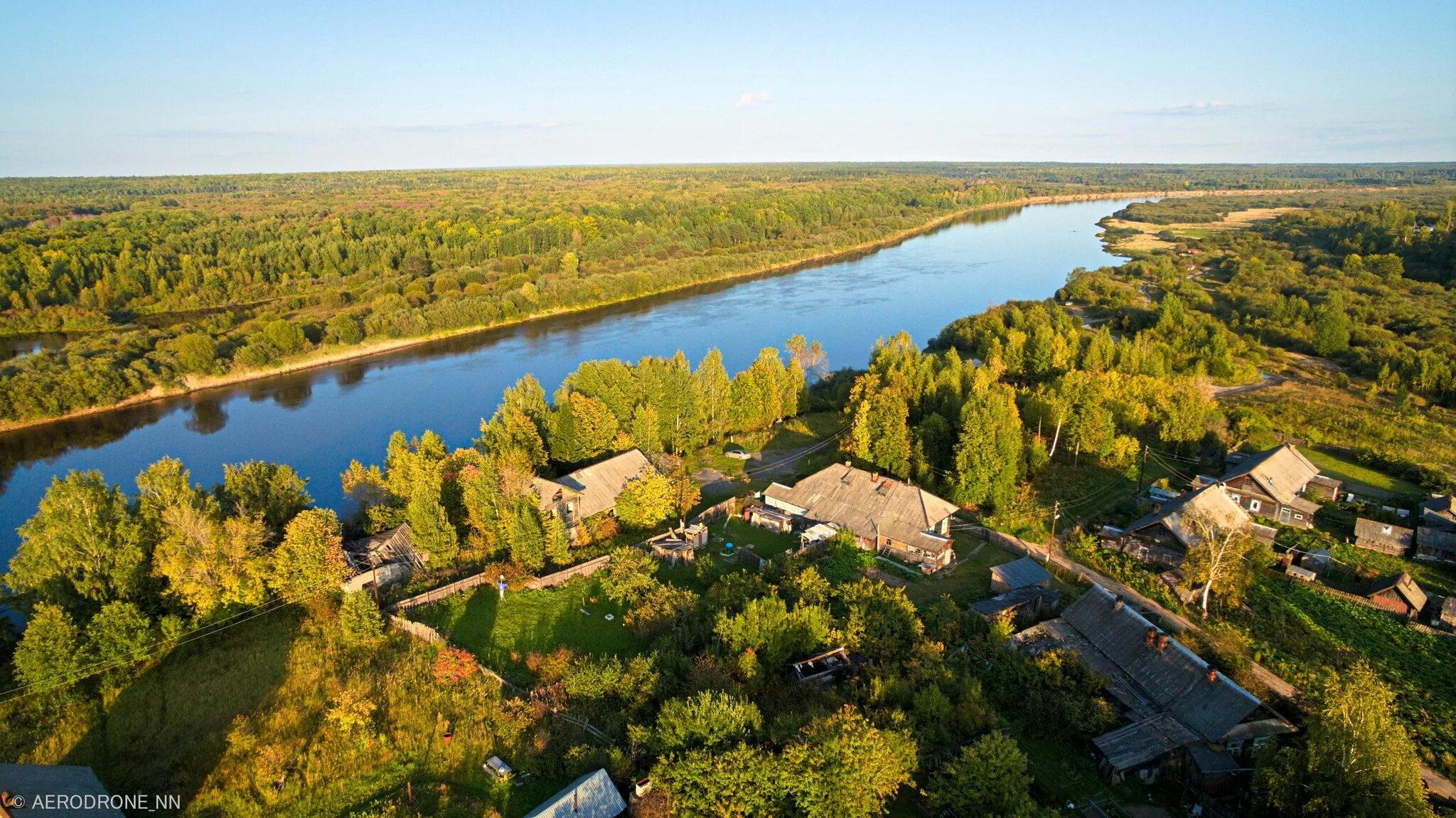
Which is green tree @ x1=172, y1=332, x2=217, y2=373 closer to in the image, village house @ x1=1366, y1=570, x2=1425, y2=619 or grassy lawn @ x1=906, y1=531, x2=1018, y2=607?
grassy lawn @ x1=906, y1=531, x2=1018, y2=607

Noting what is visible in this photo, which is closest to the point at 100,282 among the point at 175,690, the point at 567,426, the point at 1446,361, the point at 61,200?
the point at 567,426

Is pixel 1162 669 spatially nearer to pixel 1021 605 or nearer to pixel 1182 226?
pixel 1021 605

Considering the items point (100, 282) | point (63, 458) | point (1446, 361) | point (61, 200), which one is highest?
point (61, 200)

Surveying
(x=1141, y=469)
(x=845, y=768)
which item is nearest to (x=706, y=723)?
(x=845, y=768)

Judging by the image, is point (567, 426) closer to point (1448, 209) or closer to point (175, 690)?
point (175, 690)

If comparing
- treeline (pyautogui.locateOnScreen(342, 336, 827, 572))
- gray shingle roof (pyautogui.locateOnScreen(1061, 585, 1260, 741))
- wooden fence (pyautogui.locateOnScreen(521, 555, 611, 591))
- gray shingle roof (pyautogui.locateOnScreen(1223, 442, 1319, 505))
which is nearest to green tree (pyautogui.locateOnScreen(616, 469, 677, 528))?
treeline (pyautogui.locateOnScreen(342, 336, 827, 572))

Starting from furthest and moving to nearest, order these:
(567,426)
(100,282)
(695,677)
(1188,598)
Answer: (100,282), (567,426), (1188,598), (695,677)
